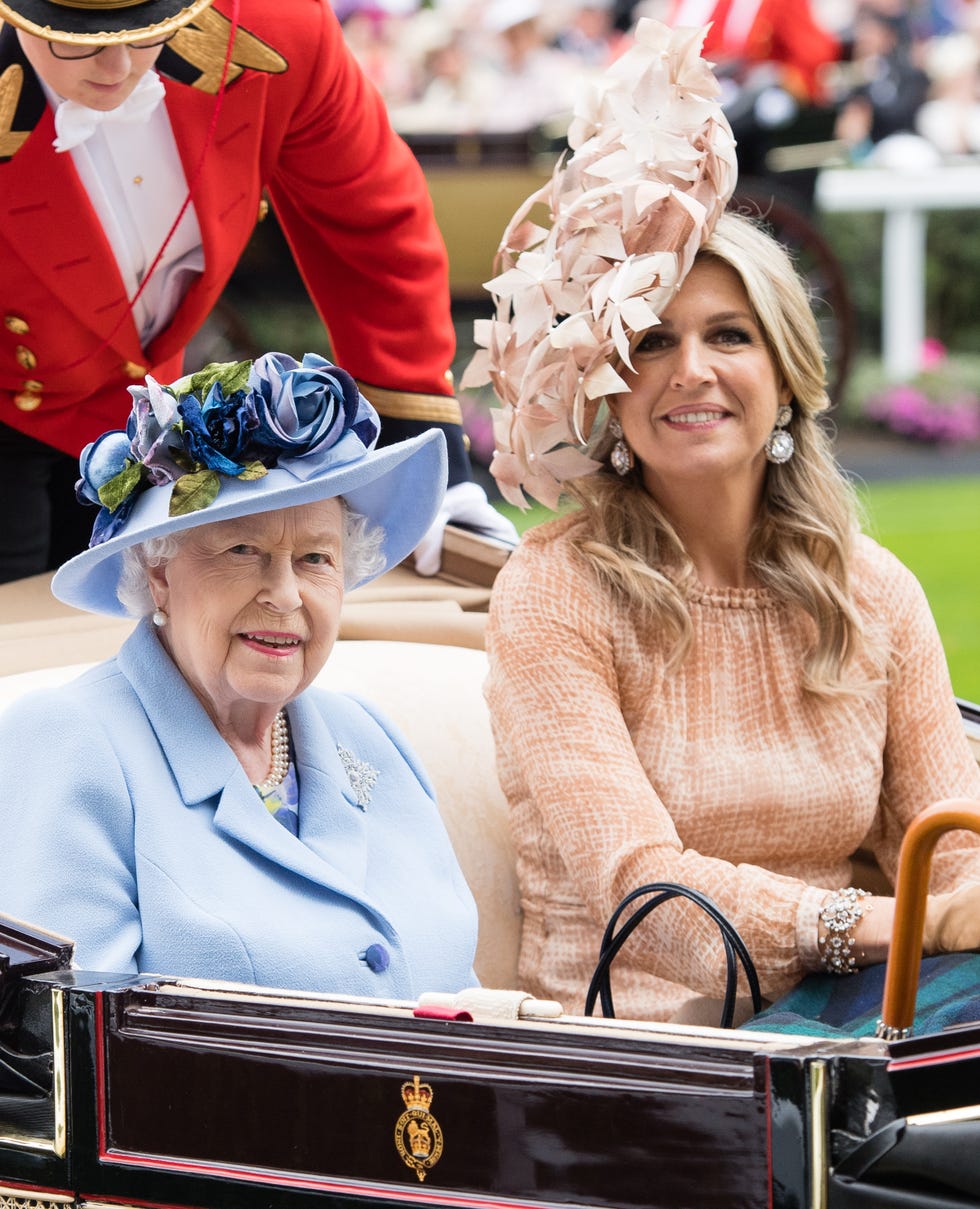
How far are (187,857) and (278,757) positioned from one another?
0.65ft

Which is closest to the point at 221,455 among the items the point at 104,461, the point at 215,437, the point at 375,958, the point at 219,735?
the point at 215,437

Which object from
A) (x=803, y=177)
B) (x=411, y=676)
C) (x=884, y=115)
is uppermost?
(x=884, y=115)

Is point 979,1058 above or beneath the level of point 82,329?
beneath

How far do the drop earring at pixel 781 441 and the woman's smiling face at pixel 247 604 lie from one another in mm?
627

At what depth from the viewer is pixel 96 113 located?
2480 millimetres

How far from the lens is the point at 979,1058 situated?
1.26 m

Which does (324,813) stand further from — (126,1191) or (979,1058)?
(979,1058)

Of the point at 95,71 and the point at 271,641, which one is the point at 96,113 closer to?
the point at 95,71

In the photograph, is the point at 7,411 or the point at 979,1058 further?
the point at 7,411

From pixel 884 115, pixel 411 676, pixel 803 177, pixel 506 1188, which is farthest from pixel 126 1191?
pixel 884 115

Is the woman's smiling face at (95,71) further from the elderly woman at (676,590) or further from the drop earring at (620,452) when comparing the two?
the drop earring at (620,452)

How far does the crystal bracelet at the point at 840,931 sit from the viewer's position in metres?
1.96

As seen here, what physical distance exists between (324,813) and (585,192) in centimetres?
73

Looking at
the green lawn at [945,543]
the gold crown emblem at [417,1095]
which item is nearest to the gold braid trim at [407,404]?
the gold crown emblem at [417,1095]
